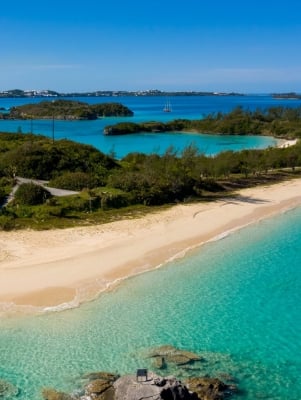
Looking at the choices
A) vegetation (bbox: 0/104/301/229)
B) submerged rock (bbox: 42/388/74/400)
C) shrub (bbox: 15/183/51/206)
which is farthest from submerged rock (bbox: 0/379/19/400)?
shrub (bbox: 15/183/51/206)

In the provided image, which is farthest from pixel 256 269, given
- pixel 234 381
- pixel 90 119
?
pixel 90 119

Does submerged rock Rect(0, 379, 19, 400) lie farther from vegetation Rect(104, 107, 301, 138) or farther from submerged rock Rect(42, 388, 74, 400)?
vegetation Rect(104, 107, 301, 138)

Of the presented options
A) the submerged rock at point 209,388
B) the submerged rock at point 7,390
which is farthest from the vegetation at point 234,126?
the submerged rock at point 7,390

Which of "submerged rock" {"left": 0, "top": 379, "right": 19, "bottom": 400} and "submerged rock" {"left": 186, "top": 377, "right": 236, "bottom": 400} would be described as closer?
"submerged rock" {"left": 186, "top": 377, "right": 236, "bottom": 400}

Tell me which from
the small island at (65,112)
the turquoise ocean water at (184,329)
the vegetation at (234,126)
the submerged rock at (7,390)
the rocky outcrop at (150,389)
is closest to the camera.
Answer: the rocky outcrop at (150,389)

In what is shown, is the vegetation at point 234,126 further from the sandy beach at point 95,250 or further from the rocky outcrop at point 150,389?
the rocky outcrop at point 150,389

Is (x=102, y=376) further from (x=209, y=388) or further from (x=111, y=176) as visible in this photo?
(x=111, y=176)

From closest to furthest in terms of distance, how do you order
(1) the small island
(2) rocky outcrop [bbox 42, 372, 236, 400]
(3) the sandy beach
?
(2) rocky outcrop [bbox 42, 372, 236, 400], (3) the sandy beach, (1) the small island

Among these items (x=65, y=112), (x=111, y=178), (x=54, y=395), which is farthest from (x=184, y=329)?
(x=65, y=112)
